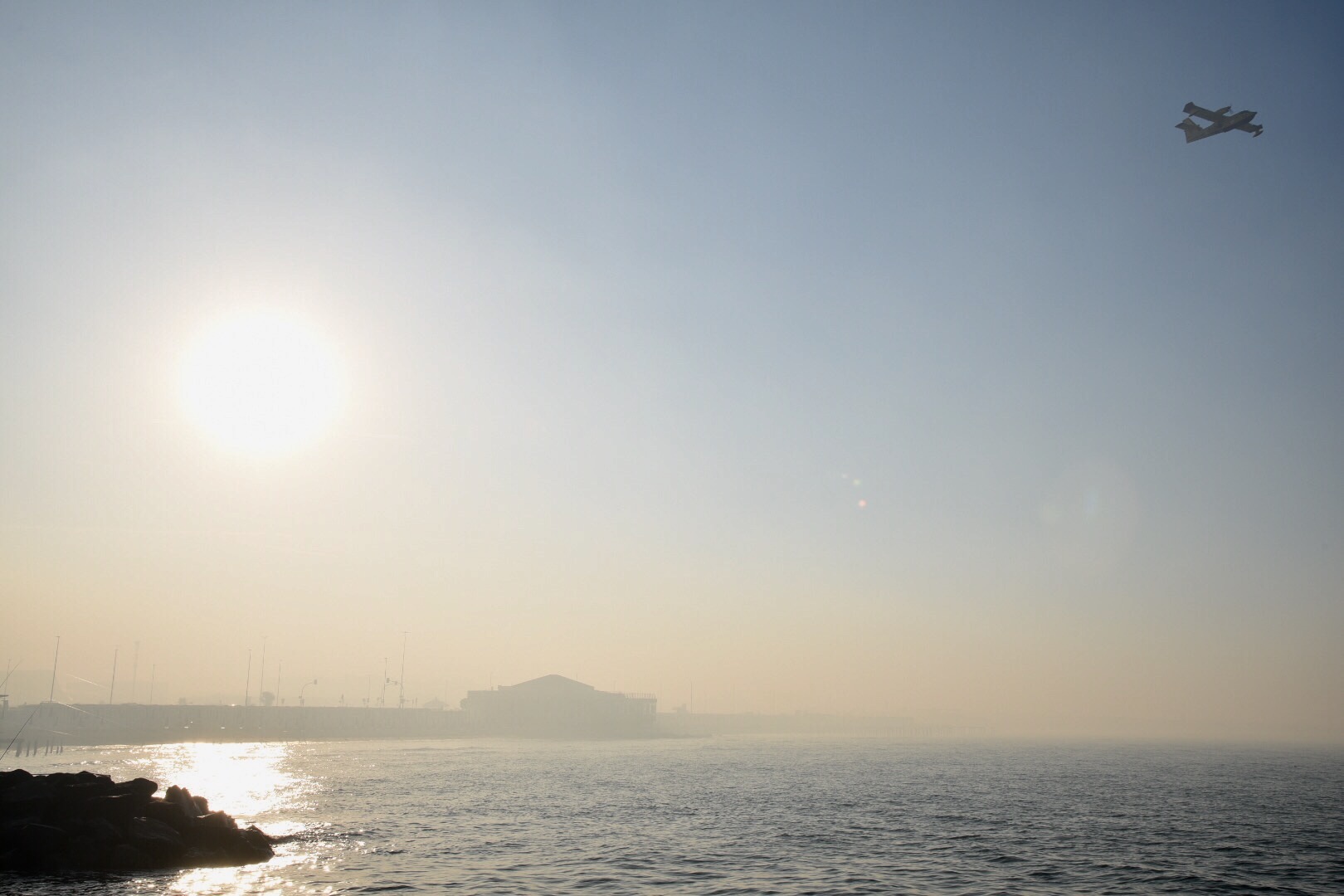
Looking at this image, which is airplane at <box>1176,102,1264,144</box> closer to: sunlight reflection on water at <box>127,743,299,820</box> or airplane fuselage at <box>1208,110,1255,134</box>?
airplane fuselage at <box>1208,110,1255,134</box>

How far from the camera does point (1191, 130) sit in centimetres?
4228

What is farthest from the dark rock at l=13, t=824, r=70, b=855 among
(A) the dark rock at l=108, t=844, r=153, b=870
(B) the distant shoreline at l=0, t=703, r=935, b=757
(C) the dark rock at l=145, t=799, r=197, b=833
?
(B) the distant shoreline at l=0, t=703, r=935, b=757

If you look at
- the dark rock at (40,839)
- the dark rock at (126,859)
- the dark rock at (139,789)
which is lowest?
the dark rock at (126,859)

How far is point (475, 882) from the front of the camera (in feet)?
114

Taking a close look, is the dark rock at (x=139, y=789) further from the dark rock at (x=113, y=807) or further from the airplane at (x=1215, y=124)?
the airplane at (x=1215, y=124)

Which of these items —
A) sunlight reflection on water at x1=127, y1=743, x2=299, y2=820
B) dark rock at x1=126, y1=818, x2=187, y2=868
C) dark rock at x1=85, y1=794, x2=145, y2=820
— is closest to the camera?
dark rock at x1=126, y1=818, x2=187, y2=868

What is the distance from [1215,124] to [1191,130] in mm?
1036

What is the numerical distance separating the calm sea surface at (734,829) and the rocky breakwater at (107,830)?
266cm

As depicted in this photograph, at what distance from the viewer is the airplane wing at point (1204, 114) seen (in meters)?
41.5

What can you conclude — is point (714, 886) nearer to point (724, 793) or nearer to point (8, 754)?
point (724, 793)

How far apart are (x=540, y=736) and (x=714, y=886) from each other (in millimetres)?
168092

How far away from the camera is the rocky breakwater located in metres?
36.5

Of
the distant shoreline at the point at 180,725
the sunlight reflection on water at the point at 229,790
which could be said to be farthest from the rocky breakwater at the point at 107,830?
the distant shoreline at the point at 180,725

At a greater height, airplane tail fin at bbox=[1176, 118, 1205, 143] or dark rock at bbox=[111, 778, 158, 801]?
airplane tail fin at bbox=[1176, 118, 1205, 143]
